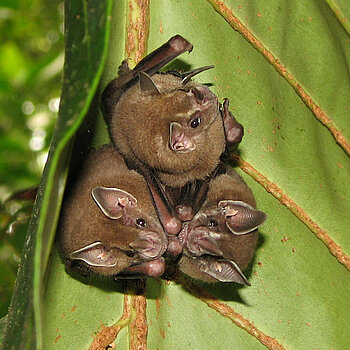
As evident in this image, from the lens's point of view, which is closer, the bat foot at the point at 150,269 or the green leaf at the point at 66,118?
the green leaf at the point at 66,118

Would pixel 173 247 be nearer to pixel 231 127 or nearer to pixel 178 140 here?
pixel 178 140

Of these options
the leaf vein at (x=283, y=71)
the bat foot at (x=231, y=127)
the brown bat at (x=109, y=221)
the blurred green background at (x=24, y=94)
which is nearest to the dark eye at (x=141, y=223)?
the brown bat at (x=109, y=221)

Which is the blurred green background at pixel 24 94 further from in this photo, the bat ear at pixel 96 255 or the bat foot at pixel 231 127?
the bat foot at pixel 231 127

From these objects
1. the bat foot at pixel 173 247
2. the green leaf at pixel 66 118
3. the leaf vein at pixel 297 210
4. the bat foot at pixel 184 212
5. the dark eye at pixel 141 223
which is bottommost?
the leaf vein at pixel 297 210

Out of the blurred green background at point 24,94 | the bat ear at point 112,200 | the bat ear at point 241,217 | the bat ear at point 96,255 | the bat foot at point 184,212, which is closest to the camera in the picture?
the bat ear at point 96,255

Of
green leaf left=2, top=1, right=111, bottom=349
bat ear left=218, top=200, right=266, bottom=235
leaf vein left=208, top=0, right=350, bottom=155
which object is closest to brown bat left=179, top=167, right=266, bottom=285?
bat ear left=218, top=200, right=266, bottom=235

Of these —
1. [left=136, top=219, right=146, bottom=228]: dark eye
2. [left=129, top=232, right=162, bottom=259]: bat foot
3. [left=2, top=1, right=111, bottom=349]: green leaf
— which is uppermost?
[left=2, top=1, right=111, bottom=349]: green leaf

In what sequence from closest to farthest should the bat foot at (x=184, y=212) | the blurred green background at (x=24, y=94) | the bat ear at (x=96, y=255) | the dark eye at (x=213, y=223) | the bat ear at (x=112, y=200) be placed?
1. the bat ear at (x=96, y=255)
2. the bat ear at (x=112, y=200)
3. the bat foot at (x=184, y=212)
4. the dark eye at (x=213, y=223)
5. the blurred green background at (x=24, y=94)

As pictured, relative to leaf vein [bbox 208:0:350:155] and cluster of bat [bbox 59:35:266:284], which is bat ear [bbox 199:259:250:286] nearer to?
cluster of bat [bbox 59:35:266:284]
